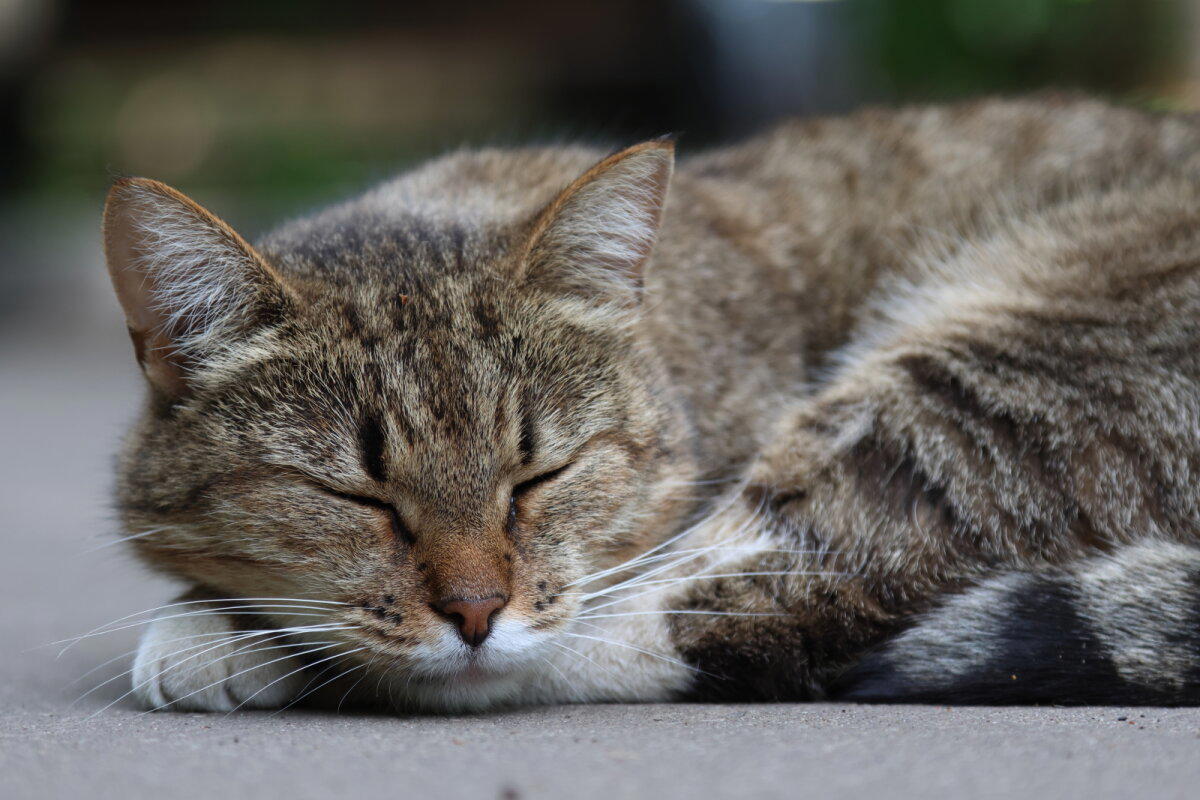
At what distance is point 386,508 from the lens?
2.05 metres

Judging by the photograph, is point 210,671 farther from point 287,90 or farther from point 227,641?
point 287,90

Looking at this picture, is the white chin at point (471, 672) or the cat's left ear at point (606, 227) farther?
the cat's left ear at point (606, 227)

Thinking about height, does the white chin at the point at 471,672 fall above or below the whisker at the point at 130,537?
below

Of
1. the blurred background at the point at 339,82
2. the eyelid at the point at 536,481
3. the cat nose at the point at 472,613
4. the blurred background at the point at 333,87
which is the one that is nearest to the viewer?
the cat nose at the point at 472,613

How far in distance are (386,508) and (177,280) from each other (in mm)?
585

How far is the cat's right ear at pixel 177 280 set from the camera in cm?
211

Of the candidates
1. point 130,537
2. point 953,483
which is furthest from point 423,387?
point 953,483

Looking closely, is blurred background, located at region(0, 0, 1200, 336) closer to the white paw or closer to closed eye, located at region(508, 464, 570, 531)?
closed eye, located at region(508, 464, 570, 531)

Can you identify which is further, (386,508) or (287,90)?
(287,90)

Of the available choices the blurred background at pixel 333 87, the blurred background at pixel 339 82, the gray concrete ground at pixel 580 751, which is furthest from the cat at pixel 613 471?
the blurred background at pixel 339 82

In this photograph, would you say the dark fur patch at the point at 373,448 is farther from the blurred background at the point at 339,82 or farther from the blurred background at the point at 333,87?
the blurred background at the point at 339,82

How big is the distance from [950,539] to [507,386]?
92 centimetres

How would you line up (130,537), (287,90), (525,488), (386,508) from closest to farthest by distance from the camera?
(386,508)
(525,488)
(130,537)
(287,90)

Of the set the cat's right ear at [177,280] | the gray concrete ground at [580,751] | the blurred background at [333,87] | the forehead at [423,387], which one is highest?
the blurred background at [333,87]
